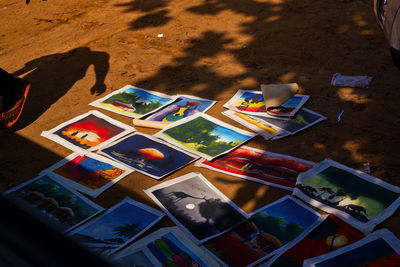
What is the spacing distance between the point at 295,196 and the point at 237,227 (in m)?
0.42

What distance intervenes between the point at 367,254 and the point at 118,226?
1.30 m

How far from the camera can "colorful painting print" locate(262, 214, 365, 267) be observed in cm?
210

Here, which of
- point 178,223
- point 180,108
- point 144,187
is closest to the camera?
point 178,223

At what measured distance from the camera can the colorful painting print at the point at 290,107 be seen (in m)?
3.24

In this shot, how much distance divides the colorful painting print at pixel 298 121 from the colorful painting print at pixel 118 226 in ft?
3.82

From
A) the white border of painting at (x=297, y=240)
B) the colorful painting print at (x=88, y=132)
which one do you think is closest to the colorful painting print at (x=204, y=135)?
the colorful painting print at (x=88, y=132)

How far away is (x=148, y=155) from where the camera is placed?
302 centimetres

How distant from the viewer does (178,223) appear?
2.39 metres

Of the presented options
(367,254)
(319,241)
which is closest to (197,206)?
(319,241)

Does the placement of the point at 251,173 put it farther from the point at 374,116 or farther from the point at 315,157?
the point at 374,116

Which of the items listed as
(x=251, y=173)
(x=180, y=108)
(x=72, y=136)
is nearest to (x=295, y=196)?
(x=251, y=173)

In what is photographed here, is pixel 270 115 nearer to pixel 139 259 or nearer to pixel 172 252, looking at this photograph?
pixel 172 252

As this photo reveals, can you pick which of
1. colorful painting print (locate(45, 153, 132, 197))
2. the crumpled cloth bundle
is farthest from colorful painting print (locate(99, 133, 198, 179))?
the crumpled cloth bundle

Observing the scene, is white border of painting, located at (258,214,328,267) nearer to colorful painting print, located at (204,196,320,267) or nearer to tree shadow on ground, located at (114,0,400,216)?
colorful painting print, located at (204,196,320,267)
